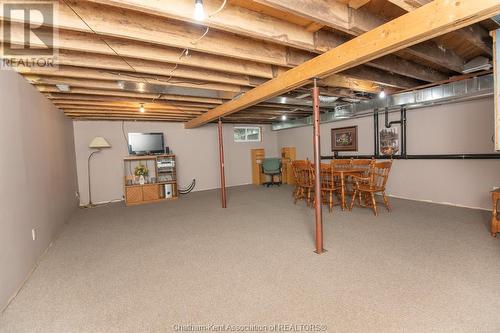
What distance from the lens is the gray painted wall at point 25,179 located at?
2115mm

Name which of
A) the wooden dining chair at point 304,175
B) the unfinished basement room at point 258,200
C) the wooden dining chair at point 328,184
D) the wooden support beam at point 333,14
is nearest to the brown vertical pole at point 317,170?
the unfinished basement room at point 258,200

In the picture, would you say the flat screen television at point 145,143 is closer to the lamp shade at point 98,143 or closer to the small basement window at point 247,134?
the lamp shade at point 98,143

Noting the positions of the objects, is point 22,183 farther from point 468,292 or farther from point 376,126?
point 376,126

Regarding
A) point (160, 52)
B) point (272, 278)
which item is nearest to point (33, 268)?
point (272, 278)

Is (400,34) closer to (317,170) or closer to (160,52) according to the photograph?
(317,170)

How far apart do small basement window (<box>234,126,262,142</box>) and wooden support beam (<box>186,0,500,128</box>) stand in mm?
5441

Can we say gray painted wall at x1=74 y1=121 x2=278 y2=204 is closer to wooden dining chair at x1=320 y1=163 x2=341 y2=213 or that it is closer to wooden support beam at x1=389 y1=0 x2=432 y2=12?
wooden dining chair at x1=320 y1=163 x2=341 y2=213

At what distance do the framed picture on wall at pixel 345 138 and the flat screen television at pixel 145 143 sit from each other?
197 inches

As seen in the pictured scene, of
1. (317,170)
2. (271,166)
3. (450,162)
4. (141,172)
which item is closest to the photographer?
(317,170)

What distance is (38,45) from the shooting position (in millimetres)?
2084

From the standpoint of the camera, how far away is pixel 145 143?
21.4 feet

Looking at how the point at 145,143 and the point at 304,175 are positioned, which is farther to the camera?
the point at 145,143

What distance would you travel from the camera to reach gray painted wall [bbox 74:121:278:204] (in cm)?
609

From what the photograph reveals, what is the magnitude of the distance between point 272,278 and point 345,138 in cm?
525
